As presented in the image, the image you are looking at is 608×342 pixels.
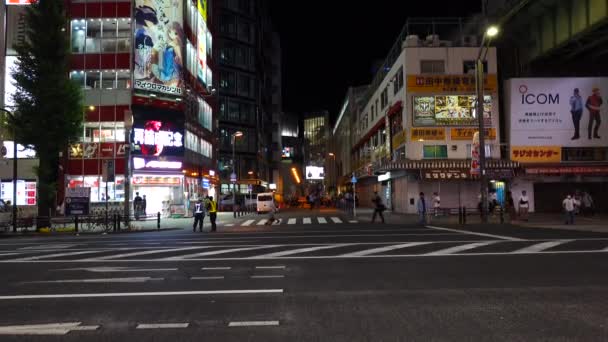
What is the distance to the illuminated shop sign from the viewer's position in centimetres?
4052

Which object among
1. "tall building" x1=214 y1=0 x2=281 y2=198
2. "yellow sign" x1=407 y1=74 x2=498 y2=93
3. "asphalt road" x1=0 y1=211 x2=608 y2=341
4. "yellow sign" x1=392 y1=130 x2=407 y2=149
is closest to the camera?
"asphalt road" x1=0 y1=211 x2=608 y2=341

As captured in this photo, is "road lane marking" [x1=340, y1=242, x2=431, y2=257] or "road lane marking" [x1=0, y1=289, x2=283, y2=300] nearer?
"road lane marking" [x1=0, y1=289, x2=283, y2=300]

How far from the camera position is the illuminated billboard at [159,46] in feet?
134

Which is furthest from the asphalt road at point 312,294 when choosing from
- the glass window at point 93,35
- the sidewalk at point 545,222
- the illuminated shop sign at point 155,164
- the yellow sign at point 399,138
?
the glass window at point 93,35

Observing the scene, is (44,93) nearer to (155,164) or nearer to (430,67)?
(155,164)

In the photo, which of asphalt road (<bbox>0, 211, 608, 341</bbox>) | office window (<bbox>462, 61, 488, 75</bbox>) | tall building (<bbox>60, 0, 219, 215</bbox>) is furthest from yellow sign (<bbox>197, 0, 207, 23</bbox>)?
asphalt road (<bbox>0, 211, 608, 341</bbox>)

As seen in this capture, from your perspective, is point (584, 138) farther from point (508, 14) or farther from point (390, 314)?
point (390, 314)

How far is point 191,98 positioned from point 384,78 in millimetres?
19176

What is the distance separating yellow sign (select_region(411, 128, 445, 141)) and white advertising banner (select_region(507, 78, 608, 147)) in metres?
5.09

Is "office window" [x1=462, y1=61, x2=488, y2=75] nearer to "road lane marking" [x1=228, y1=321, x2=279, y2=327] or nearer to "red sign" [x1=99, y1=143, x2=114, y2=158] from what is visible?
"red sign" [x1=99, y1=143, x2=114, y2=158]

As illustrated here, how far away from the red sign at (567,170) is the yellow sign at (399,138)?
9.31m

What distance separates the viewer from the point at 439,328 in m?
6.17

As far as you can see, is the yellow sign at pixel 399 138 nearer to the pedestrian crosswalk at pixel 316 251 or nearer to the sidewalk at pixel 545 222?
the sidewalk at pixel 545 222

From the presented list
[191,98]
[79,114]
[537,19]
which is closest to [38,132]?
[79,114]
